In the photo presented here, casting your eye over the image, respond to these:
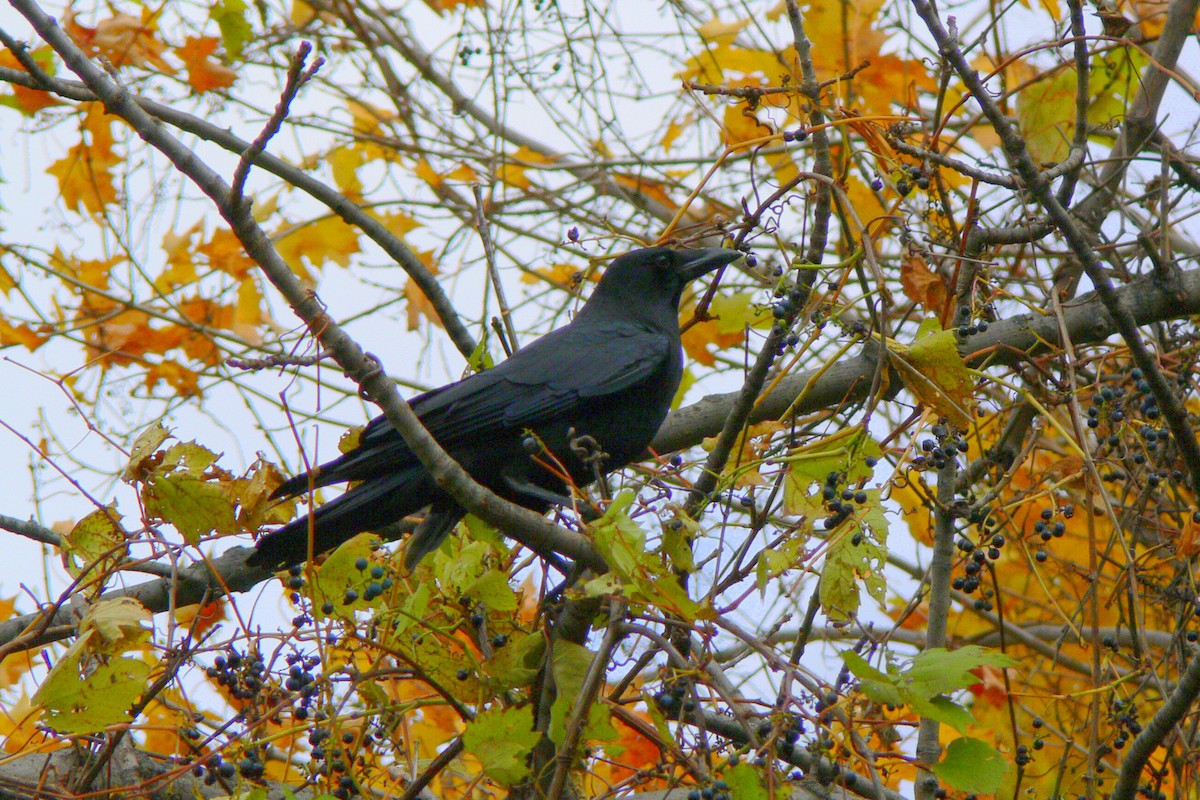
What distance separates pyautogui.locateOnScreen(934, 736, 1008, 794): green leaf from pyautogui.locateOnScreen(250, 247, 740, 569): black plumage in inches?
61.2

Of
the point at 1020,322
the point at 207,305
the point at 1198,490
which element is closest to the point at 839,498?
the point at 1198,490

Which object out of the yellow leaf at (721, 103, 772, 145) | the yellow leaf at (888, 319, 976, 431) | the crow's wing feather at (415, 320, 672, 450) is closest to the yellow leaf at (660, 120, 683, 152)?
the yellow leaf at (721, 103, 772, 145)

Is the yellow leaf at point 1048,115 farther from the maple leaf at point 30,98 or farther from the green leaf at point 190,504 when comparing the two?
the maple leaf at point 30,98

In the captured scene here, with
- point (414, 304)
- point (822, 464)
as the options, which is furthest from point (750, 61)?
point (822, 464)

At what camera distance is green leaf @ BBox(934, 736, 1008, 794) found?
223cm

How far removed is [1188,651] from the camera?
339cm

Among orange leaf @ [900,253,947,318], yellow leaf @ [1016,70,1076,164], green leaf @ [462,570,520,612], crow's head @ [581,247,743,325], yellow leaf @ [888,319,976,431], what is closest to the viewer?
yellow leaf @ [888,319,976,431]

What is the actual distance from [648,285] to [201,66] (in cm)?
238

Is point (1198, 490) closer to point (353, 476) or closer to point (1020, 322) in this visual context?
point (1020, 322)

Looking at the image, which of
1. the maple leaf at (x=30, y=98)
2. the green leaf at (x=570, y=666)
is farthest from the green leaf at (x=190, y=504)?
the maple leaf at (x=30, y=98)

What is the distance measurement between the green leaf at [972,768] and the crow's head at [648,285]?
2725mm

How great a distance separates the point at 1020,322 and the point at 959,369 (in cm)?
164

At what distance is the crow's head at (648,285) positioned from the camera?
15.8 ft

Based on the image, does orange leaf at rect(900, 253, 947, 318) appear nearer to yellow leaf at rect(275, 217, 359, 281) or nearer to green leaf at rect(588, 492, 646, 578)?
green leaf at rect(588, 492, 646, 578)
